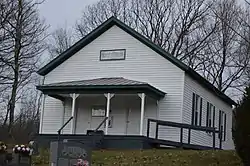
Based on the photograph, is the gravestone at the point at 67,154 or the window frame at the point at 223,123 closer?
the gravestone at the point at 67,154

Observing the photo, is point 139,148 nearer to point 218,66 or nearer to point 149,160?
point 149,160

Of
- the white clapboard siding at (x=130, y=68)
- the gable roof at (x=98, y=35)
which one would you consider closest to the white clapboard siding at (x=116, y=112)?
the white clapboard siding at (x=130, y=68)

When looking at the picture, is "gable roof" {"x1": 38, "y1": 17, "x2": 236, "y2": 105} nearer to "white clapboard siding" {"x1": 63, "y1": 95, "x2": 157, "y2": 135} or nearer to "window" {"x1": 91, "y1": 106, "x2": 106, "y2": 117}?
"white clapboard siding" {"x1": 63, "y1": 95, "x2": 157, "y2": 135}

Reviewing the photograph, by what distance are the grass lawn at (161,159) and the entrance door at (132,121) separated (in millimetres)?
7864

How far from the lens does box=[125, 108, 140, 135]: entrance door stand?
2930 cm

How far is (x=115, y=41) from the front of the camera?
30688mm

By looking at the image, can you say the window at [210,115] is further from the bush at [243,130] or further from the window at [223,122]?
the bush at [243,130]

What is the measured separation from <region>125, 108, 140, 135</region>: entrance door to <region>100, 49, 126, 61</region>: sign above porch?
303 centimetres

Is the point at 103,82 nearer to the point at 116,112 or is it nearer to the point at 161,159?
the point at 116,112

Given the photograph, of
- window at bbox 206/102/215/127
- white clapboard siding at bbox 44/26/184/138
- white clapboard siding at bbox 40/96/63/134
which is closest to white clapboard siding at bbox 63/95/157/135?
white clapboard siding at bbox 40/96/63/134

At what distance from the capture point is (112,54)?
3062cm

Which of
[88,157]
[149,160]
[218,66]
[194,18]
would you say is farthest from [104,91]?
[194,18]

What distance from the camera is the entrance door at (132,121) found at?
29.3 metres

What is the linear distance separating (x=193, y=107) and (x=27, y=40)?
721 inches
